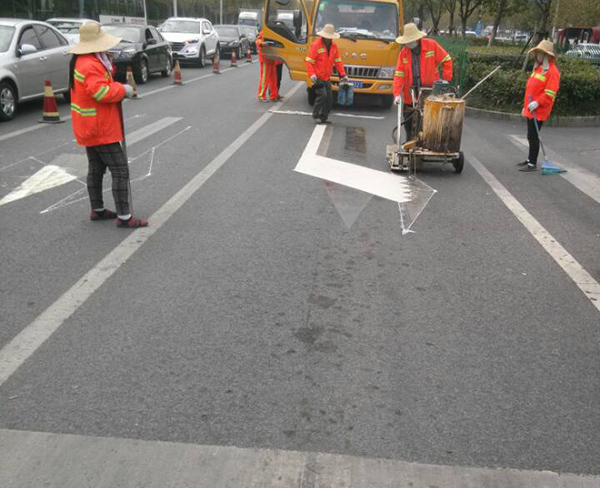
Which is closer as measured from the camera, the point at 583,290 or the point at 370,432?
the point at 370,432

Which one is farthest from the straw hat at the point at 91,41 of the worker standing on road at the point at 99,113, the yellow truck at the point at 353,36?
the yellow truck at the point at 353,36

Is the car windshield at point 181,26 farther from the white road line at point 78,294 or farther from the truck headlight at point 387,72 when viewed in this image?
the white road line at point 78,294

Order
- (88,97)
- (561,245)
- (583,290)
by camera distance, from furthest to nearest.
Result: (561,245)
(88,97)
(583,290)

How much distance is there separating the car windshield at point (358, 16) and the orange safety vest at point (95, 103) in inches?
393

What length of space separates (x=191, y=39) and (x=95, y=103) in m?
20.1

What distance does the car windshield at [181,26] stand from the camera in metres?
25.8

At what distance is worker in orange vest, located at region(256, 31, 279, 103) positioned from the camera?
1523cm

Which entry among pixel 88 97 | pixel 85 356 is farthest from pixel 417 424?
pixel 88 97

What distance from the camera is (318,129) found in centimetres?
1220

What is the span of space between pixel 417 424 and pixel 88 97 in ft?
13.2

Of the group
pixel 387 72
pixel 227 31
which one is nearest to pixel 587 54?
pixel 227 31

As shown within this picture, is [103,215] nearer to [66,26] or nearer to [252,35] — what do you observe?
[66,26]

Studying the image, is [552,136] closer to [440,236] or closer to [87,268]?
[440,236]

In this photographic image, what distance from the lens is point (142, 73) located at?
18406 millimetres
